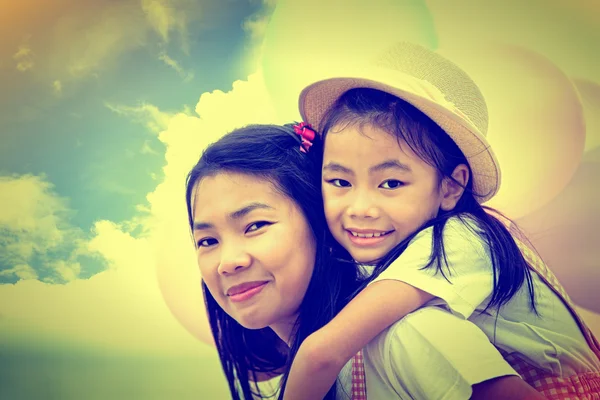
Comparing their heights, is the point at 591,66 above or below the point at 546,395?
above

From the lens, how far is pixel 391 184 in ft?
4.01

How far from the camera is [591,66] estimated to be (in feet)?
4.79

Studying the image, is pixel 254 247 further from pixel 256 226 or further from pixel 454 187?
→ pixel 454 187

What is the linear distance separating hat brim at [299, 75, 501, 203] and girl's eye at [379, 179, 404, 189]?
149 millimetres

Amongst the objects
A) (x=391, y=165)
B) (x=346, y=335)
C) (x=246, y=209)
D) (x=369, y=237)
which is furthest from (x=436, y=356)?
(x=246, y=209)

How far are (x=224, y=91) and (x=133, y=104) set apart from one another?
0.24 metres

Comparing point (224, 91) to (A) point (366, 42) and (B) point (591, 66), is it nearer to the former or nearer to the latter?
(A) point (366, 42)

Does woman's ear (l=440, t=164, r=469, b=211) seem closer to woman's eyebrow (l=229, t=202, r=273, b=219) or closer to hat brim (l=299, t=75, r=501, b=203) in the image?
hat brim (l=299, t=75, r=501, b=203)

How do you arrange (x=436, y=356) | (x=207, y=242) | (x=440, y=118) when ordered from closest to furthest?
(x=436, y=356)
(x=440, y=118)
(x=207, y=242)

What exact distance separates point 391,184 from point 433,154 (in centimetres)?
11

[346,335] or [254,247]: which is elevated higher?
[254,247]

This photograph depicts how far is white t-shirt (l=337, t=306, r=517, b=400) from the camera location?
1.10 meters

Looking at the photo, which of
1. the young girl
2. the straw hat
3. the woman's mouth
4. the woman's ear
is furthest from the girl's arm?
the straw hat

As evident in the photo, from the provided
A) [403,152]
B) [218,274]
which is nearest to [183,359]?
[218,274]
